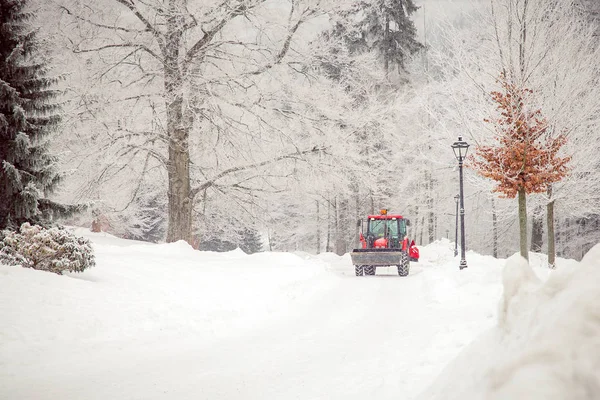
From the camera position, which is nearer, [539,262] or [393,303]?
[393,303]

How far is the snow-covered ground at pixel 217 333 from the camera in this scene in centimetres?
484

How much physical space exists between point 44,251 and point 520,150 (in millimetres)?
12198

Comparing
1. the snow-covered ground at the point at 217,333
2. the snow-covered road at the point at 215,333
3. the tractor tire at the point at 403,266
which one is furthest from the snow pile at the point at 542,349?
the tractor tire at the point at 403,266

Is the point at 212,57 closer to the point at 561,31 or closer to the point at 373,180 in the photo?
the point at 373,180

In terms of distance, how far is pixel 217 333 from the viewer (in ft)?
25.0

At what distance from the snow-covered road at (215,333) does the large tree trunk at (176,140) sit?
3.12 metres

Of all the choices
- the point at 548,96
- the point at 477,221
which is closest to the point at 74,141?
the point at 548,96

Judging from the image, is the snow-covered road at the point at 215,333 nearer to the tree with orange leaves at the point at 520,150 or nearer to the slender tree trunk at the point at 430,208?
the tree with orange leaves at the point at 520,150

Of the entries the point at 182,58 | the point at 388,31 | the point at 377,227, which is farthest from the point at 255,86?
the point at 388,31

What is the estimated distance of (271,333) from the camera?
302 inches

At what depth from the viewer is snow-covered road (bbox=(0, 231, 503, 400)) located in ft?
16.0

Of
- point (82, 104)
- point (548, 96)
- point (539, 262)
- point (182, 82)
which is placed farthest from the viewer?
point (539, 262)

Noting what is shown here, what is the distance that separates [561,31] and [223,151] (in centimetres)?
1165

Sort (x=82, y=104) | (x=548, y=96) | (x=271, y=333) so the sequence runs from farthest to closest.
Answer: (x=548, y=96) < (x=82, y=104) < (x=271, y=333)
